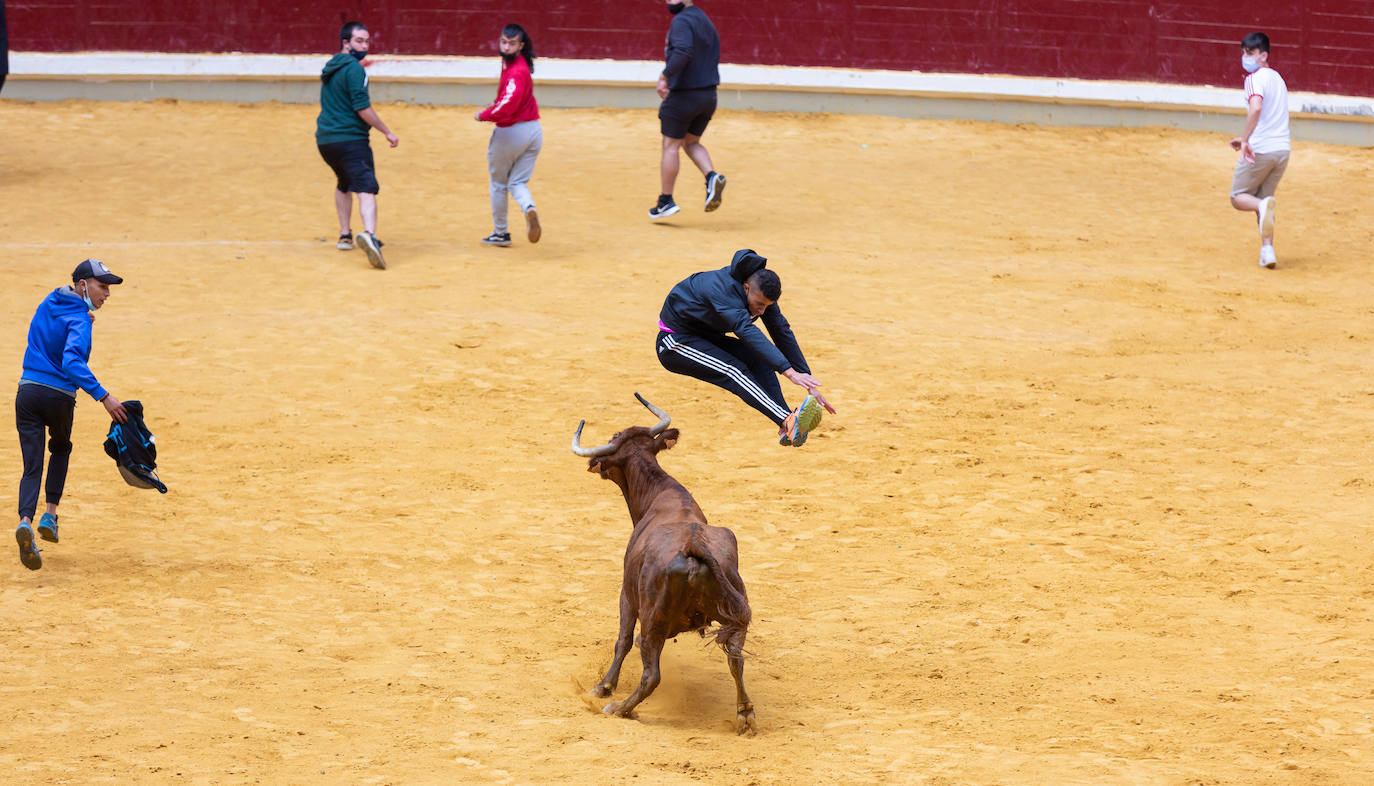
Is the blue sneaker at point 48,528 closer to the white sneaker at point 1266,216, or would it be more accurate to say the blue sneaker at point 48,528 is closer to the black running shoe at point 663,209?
the black running shoe at point 663,209

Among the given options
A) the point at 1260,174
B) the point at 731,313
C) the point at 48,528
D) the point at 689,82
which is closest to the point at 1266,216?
the point at 1260,174

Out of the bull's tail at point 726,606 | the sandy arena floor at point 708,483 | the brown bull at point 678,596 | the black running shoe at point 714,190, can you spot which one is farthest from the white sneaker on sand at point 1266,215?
the bull's tail at point 726,606

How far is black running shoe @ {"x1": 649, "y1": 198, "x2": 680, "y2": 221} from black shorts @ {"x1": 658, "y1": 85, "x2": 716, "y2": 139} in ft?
2.55

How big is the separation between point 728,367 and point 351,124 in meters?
5.97

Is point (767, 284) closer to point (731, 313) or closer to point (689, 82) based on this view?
point (731, 313)

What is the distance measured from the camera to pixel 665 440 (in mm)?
6559

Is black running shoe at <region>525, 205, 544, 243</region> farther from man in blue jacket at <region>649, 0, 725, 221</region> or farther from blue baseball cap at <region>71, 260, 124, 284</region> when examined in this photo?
blue baseball cap at <region>71, 260, 124, 284</region>

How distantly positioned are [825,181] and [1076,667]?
10365 mm

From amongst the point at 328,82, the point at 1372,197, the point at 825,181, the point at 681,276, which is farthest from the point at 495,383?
the point at 1372,197

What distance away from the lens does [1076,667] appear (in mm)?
6148

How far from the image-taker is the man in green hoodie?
12.0 meters

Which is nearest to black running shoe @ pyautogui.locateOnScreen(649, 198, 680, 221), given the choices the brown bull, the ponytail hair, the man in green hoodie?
the ponytail hair

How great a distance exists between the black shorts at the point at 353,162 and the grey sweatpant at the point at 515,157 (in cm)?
104

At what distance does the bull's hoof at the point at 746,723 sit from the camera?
5539 millimetres
